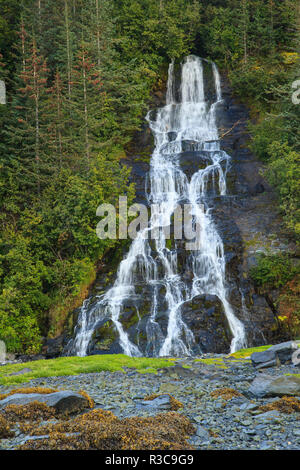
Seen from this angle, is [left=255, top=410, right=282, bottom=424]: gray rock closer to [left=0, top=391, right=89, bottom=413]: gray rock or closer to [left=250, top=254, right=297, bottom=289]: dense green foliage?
[left=0, top=391, right=89, bottom=413]: gray rock

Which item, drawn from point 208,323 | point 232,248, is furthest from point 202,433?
point 232,248

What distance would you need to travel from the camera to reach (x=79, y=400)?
27.2ft

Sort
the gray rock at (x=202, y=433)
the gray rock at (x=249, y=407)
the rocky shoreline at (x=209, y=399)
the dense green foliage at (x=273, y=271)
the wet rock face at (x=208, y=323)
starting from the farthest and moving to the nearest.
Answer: the dense green foliage at (x=273, y=271) → the wet rock face at (x=208, y=323) → the gray rock at (x=249, y=407) → the gray rock at (x=202, y=433) → the rocky shoreline at (x=209, y=399)

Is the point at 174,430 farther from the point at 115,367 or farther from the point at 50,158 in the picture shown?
the point at 50,158

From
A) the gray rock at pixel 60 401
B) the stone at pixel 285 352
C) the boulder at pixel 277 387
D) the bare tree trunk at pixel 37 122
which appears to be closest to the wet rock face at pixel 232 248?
the stone at pixel 285 352

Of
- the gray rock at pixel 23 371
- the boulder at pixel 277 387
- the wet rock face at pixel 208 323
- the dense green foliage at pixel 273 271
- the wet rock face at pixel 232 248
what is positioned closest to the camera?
the boulder at pixel 277 387

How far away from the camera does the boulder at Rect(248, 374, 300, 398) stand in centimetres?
938

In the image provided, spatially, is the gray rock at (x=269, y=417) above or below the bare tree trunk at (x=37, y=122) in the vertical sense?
below

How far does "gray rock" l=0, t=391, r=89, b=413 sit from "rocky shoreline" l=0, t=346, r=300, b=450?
70 centimetres

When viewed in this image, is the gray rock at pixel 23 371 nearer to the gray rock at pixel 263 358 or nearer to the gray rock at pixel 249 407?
the gray rock at pixel 249 407

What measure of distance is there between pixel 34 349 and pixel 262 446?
1826 centimetres

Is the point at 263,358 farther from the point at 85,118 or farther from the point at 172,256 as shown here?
the point at 85,118

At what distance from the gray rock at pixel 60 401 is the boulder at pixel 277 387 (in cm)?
462

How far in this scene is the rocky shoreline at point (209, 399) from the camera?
670 cm
